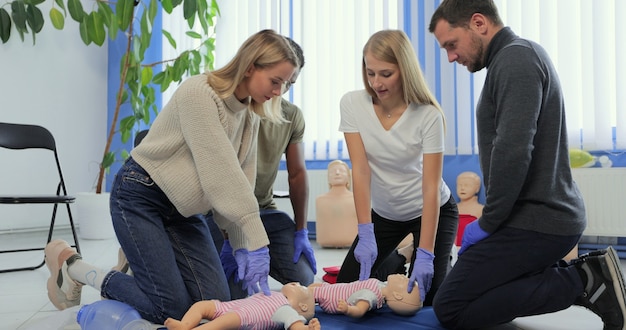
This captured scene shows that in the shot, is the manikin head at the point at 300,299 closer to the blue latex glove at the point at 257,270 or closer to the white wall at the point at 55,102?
the blue latex glove at the point at 257,270

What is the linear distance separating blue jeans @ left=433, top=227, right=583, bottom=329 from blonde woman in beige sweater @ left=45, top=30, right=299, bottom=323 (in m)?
0.56

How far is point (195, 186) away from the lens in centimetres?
157

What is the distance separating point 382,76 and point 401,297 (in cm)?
70

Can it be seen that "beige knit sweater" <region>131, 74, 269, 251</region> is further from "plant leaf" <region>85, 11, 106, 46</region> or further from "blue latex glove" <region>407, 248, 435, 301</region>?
"plant leaf" <region>85, 11, 106, 46</region>

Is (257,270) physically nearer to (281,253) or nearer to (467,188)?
(281,253)

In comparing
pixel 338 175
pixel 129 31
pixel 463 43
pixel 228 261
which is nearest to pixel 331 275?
pixel 228 261

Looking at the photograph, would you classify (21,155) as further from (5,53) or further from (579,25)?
(579,25)

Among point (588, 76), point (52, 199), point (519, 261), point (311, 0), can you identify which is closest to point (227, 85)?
point (519, 261)

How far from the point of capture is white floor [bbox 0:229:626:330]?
67.1 inches

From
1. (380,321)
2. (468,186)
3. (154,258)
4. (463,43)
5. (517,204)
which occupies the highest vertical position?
(463,43)

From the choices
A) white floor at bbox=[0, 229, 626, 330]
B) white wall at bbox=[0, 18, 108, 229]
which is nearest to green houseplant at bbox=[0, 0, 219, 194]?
white wall at bbox=[0, 18, 108, 229]

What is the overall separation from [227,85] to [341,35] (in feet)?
8.55

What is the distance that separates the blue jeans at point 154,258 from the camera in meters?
1.57

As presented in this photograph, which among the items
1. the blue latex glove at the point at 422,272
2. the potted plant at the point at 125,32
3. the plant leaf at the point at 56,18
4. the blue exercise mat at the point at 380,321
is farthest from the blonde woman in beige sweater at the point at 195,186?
the plant leaf at the point at 56,18
